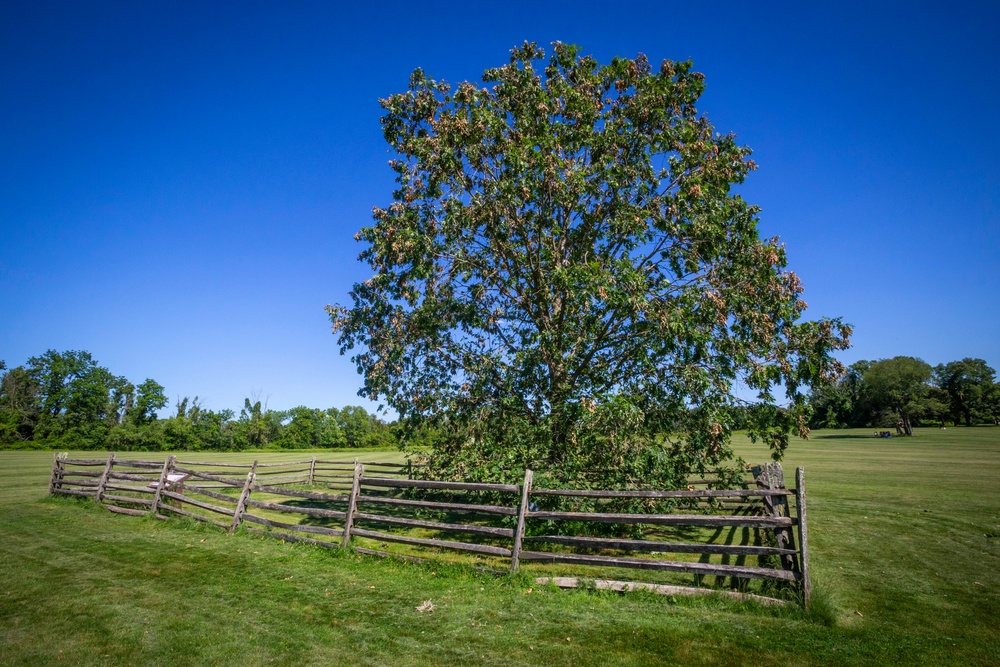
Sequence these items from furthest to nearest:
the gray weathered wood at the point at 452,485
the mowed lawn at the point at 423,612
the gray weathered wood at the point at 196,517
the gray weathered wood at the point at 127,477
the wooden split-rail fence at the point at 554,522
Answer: the gray weathered wood at the point at 127,477
the gray weathered wood at the point at 196,517
the gray weathered wood at the point at 452,485
the wooden split-rail fence at the point at 554,522
the mowed lawn at the point at 423,612

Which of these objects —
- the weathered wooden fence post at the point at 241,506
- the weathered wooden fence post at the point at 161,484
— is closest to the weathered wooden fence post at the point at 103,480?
the weathered wooden fence post at the point at 161,484

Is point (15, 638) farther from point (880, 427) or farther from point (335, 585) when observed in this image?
point (880, 427)

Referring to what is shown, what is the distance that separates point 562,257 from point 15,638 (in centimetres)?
1186

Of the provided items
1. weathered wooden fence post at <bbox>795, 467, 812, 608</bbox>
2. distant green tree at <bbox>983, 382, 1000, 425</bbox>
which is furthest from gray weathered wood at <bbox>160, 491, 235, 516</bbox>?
distant green tree at <bbox>983, 382, 1000, 425</bbox>

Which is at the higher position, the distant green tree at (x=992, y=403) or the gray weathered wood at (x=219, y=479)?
the distant green tree at (x=992, y=403)

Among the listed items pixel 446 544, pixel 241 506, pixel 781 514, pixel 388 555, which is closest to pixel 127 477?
pixel 241 506

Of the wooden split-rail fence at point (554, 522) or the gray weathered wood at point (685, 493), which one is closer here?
Result: the gray weathered wood at point (685, 493)

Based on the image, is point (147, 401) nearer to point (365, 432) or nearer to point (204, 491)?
point (365, 432)

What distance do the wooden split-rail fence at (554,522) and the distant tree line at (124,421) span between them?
65077mm

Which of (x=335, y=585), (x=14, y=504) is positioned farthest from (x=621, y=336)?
(x=14, y=504)

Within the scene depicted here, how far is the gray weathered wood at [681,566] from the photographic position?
6750 millimetres

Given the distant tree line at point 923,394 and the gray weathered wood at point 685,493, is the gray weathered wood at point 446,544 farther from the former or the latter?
the distant tree line at point 923,394

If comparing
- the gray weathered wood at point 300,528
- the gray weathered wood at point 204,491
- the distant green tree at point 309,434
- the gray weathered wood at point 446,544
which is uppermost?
the gray weathered wood at point 204,491

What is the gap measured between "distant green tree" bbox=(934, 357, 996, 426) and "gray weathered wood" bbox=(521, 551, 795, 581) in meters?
103
